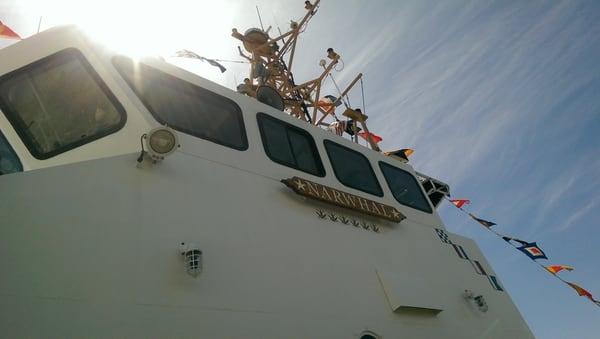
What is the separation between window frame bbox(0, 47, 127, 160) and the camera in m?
3.21

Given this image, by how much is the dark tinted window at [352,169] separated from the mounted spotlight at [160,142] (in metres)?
2.80

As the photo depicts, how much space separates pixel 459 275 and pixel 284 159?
3.41m

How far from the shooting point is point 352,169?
5945 millimetres

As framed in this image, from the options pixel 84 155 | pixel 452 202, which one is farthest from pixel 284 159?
pixel 452 202

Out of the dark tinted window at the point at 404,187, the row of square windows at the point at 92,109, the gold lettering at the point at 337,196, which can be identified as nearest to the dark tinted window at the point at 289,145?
the row of square windows at the point at 92,109

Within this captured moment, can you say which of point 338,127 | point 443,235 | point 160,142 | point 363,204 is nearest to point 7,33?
point 160,142

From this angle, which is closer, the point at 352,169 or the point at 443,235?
the point at 352,169

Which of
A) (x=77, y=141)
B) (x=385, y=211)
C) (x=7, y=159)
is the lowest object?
(x=7, y=159)

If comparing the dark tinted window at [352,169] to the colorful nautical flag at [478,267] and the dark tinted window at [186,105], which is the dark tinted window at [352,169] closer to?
the dark tinted window at [186,105]

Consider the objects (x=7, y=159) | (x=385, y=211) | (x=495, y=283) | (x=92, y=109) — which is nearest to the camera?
(x=7, y=159)

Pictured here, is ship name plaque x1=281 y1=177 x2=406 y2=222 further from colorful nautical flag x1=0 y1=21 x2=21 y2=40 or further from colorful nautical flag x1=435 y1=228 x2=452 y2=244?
colorful nautical flag x1=0 y1=21 x2=21 y2=40

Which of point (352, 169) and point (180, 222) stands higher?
point (352, 169)

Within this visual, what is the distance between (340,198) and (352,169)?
45.7 inches

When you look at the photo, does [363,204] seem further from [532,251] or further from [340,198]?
[532,251]
